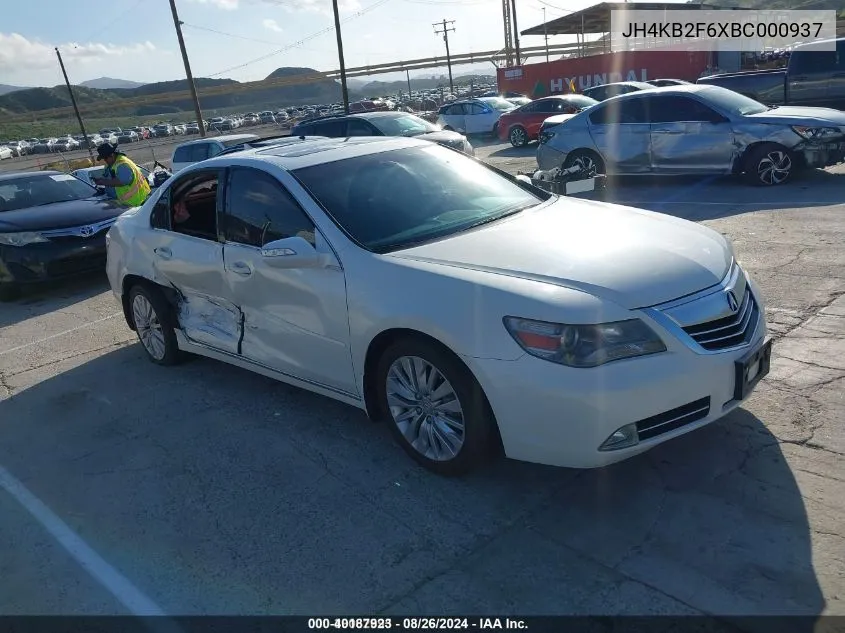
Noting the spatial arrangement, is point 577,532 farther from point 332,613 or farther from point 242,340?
point 242,340

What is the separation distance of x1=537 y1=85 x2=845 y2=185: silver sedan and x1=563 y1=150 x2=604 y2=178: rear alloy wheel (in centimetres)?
2

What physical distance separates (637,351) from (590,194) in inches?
328

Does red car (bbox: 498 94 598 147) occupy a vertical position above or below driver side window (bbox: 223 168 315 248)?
below

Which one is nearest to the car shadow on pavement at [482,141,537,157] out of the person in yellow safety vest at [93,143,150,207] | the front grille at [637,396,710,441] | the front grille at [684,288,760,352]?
the person in yellow safety vest at [93,143,150,207]

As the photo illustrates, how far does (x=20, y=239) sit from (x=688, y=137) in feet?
30.1

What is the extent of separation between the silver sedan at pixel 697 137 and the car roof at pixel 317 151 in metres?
6.88

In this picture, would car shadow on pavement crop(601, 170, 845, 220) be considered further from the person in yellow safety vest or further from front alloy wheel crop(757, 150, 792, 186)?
the person in yellow safety vest

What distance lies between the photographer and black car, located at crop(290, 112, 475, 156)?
14.1 meters

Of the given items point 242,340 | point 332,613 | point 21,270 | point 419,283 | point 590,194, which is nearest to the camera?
point 332,613

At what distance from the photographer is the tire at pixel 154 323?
5492mm

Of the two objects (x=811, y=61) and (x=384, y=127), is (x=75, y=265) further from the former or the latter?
(x=811, y=61)

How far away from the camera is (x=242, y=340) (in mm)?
4676

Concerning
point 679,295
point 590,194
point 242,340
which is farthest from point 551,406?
point 590,194

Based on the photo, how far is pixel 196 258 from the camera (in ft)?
16.2
